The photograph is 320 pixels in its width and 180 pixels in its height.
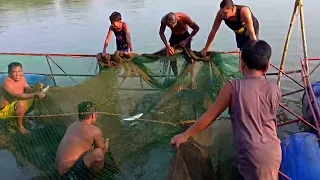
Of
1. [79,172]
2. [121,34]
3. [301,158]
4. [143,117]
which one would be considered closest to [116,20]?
[121,34]

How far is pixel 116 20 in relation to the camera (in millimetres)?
6344

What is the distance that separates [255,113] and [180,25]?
4029mm

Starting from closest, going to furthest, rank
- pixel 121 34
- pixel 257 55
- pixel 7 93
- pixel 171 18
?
pixel 257 55
pixel 171 18
pixel 7 93
pixel 121 34

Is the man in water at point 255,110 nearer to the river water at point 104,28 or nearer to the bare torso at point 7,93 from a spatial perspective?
the river water at point 104,28

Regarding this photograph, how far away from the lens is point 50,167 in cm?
454

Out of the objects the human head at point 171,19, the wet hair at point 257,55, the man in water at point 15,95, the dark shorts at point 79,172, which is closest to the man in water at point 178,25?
the human head at point 171,19

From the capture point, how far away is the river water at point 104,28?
11.3 meters

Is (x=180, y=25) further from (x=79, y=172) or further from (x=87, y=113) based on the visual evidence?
(x=79, y=172)

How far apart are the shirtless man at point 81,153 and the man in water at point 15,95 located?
1.68m

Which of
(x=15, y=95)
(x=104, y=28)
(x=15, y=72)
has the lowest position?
(x=15, y=95)

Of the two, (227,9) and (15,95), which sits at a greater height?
(227,9)

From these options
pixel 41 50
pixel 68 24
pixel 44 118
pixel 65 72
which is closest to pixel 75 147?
pixel 44 118

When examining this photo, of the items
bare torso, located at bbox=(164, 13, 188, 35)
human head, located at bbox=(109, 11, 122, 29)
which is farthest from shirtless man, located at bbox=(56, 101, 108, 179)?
bare torso, located at bbox=(164, 13, 188, 35)

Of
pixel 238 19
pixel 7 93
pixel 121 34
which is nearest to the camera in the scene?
pixel 238 19
